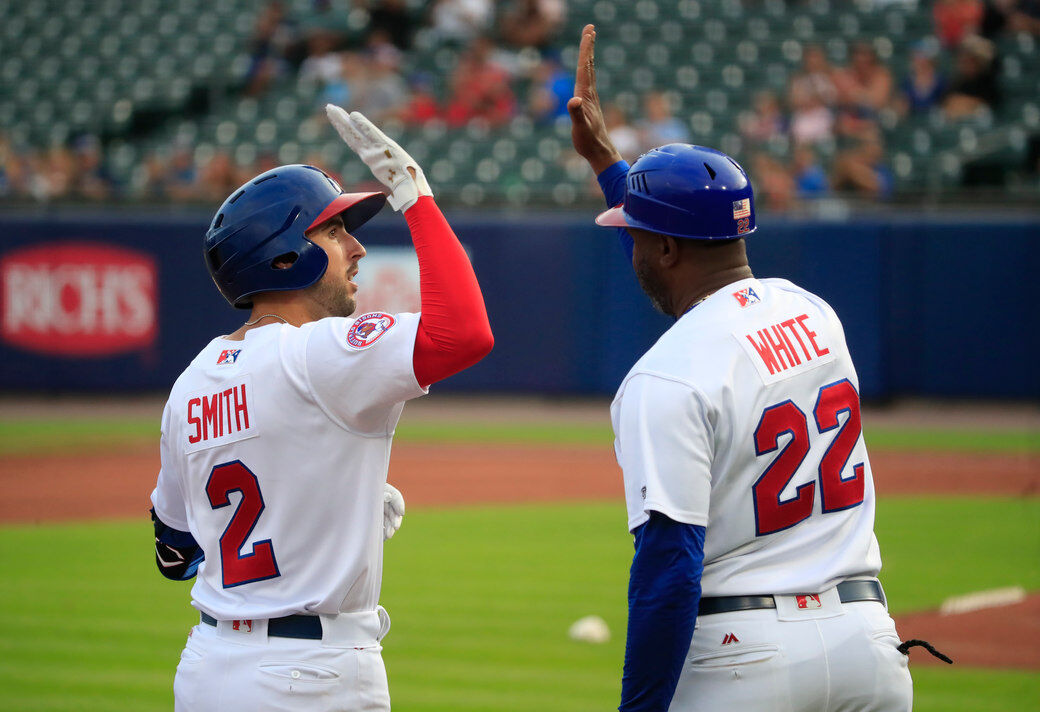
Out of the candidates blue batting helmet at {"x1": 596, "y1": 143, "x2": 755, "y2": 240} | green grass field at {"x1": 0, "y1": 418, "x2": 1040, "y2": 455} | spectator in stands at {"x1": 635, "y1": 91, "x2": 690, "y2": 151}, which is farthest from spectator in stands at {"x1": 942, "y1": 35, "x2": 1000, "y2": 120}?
blue batting helmet at {"x1": 596, "y1": 143, "x2": 755, "y2": 240}

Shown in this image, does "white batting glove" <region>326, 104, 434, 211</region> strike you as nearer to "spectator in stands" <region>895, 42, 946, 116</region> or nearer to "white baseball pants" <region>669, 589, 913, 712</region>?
"white baseball pants" <region>669, 589, 913, 712</region>

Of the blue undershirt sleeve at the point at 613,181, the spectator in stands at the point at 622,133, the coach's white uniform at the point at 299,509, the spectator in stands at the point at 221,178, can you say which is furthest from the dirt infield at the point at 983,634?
the spectator in stands at the point at 221,178

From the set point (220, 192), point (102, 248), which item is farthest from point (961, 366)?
point (102, 248)

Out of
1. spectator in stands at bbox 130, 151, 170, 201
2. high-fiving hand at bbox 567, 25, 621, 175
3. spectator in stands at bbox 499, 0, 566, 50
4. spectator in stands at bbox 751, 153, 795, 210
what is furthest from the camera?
spectator in stands at bbox 499, 0, 566, 50

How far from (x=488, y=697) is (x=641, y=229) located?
3.46 meters

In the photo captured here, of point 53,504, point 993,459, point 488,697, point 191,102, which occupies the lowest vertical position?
point 993,459

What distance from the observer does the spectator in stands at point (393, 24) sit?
2077 centimetres

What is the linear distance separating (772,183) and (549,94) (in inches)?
156

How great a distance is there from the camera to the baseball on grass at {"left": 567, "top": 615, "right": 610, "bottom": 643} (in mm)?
6598

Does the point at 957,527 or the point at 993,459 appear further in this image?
the point at 993,459

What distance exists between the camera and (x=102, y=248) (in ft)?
57.0

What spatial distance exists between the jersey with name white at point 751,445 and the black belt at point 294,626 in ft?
2.34

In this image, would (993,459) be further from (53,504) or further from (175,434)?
(175,434)

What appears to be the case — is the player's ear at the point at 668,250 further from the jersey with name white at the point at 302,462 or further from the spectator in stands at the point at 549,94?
the spectator in stands at the point at 549,94
